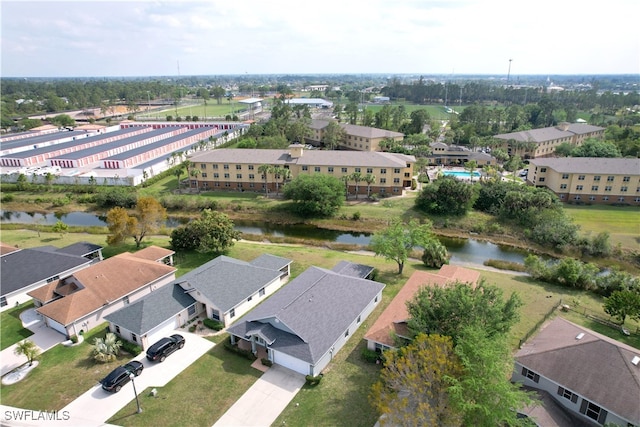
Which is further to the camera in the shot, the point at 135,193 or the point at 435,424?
the point at 135,193

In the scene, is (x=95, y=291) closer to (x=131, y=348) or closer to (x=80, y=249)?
(x=131, y=348)

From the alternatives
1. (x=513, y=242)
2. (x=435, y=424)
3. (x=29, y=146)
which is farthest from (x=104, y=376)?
(x=29, y=146)

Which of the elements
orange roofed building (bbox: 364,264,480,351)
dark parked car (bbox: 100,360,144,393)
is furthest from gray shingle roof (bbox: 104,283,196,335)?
orange roofed building (bbox: 364,264,480,351)

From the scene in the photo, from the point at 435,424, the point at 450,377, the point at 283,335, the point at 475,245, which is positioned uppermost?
the point at 450,377

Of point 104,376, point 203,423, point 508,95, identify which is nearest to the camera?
point 203,423

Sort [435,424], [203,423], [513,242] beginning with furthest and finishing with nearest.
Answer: [513,242] → [203,423] → [435,424]

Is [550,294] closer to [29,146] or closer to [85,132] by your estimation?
[29,146]

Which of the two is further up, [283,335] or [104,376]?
[283,335]
